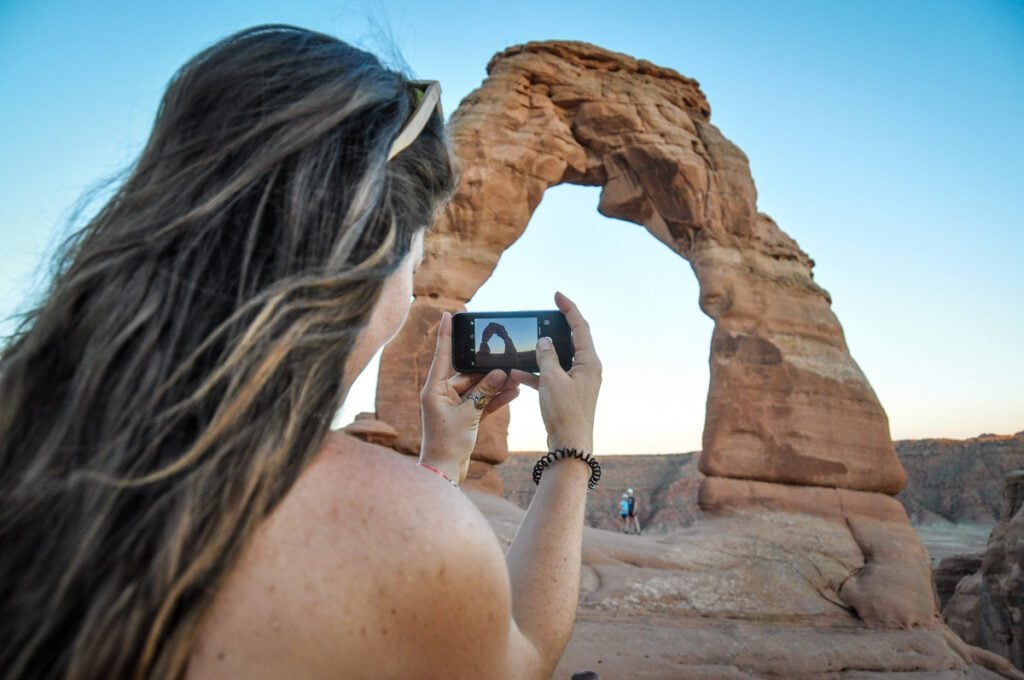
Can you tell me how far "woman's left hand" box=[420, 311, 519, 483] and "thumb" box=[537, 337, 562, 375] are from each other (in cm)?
15

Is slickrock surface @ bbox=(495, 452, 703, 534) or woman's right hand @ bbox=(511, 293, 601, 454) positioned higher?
woman's right hand @ bbox=(511, 293, 601, 454)

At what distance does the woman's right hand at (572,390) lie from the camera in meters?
1.26

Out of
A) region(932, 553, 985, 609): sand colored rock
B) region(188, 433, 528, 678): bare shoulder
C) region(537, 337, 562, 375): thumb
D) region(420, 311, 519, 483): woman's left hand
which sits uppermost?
region(537, 337, 562, 375): thumb

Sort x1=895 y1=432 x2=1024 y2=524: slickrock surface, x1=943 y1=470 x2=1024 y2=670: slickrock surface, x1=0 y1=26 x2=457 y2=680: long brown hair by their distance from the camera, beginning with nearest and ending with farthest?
x1=0 y1=26 x2=457 y2=680: long brown hair, x1=943 y1=470 x2=1024 y2=670: slickrock surface, x1=895 y1=432 x2=1024 y2=524: slickrock surface

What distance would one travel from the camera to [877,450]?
798 cm

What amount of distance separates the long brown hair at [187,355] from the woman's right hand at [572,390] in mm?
521

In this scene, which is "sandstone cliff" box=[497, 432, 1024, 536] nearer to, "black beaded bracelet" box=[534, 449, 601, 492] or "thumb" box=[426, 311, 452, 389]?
"thumb" box=[426, 311, 452, 389]

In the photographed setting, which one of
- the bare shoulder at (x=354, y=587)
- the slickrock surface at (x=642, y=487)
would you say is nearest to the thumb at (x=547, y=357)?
the bare shoulder at (x=354, y=587)

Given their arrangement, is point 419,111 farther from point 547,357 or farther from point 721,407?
point 721,407

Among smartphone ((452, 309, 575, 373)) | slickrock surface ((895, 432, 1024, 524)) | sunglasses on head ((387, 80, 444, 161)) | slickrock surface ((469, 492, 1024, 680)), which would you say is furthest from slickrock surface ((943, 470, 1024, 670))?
slickrock surface ((895, 432, 1024, 524))

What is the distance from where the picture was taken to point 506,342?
5.40ft

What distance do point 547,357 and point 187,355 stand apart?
2.74 ft

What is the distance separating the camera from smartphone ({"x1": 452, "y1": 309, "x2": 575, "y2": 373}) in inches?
62.9

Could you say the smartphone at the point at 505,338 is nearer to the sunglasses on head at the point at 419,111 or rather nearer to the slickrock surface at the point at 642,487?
the sunglasses on head at the point at 419,111
